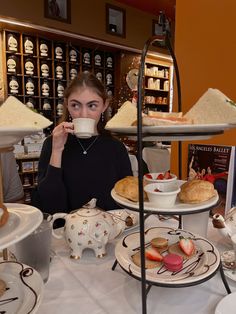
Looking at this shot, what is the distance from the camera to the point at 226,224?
2.93 feet

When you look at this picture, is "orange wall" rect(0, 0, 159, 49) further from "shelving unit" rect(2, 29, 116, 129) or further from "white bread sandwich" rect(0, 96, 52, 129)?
"white bread sandwich" rect(0, 96, 52, 129)

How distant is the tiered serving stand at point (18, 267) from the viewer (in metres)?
0.42

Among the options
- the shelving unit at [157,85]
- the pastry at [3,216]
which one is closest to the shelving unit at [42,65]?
the shelving unit at [157,85]

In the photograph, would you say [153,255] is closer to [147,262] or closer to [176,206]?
[147,262]

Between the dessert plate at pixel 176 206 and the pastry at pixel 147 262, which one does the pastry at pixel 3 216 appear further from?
the pastry at pixel 147 262

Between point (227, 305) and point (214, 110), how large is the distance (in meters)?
0.46

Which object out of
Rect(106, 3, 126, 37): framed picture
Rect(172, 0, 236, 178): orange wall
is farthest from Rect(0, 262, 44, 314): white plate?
Rect(106, 3, 126, 37): framed picture

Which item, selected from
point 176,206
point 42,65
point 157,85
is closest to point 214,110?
point 176,206

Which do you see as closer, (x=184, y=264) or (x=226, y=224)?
(x=184, y=264)

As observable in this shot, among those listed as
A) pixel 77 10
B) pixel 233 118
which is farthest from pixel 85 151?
pixel 77 10

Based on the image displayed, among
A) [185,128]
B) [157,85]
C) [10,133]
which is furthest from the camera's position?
[157,85]

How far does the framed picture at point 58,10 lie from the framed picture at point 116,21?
2.58 ft

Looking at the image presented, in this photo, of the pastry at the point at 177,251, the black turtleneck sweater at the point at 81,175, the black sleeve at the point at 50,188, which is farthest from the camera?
the black turtleneck sweater at the point at 81,175

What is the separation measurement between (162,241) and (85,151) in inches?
32.5
